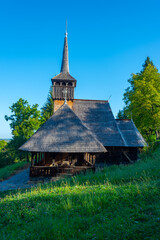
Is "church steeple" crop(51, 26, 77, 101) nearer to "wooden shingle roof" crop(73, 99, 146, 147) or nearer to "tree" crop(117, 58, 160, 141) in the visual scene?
"wooden shingle roof" crop(73, 99, 146, 147)

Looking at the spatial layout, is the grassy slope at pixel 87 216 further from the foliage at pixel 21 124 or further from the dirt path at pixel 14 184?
the foliage at pixel 21 124

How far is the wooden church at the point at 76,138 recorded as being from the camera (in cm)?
1098

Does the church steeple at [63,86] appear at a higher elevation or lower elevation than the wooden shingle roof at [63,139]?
higher

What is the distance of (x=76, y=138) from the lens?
11.5m

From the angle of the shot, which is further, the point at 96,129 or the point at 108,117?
the point at 108,117

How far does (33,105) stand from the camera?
90.5 feet

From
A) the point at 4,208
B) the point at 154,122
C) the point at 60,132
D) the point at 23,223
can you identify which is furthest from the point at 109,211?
the point at 154,122

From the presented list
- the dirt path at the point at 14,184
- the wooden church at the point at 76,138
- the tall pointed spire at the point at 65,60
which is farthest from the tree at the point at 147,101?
the dirt path at the point at 14,184

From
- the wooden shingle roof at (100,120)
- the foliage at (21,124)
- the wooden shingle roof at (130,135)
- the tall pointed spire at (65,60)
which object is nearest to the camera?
the wooden shingle roof at (100,120)

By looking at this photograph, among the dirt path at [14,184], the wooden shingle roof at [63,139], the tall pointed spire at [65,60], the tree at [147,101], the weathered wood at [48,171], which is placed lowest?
A: the dirt path at [14,184]

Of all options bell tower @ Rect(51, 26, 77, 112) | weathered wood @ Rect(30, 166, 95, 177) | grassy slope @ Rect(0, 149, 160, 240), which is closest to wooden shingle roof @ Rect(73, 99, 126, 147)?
bell tower @ Rect(51, 26, 77, 112)

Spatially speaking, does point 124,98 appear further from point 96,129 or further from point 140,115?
point 96,129

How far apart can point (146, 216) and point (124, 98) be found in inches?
884

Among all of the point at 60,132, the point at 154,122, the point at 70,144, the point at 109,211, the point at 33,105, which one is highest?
the point at 33,105
